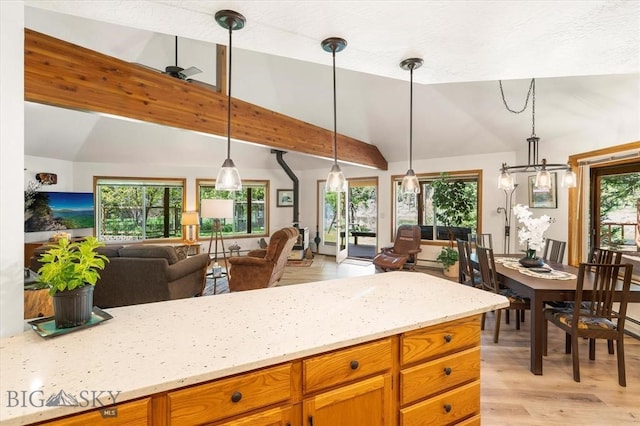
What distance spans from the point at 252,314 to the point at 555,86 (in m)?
4.22

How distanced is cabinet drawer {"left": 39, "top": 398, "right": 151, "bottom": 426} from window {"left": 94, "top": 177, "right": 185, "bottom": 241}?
721cm

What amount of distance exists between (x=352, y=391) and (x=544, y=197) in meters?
5.02

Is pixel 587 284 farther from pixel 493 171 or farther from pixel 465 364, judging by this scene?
pixel 493 171

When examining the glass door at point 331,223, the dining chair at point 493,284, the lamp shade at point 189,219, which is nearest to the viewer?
the dining chair at point 493,284

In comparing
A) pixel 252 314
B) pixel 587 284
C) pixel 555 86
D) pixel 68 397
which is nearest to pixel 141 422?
pixel 68 397

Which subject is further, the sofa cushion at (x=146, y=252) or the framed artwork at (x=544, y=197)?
the framed artwork at (x=544, y=197)

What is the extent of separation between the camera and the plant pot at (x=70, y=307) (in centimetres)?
126

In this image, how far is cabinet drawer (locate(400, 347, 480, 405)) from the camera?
1.44 meters

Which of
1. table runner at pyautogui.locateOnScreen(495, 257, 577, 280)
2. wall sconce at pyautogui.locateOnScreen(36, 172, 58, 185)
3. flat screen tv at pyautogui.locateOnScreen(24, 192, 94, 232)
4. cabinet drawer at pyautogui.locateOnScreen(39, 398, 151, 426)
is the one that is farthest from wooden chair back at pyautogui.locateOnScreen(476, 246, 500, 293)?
wall sconce at pyautogui.locateOnScreen(36, 172, 58, 185)

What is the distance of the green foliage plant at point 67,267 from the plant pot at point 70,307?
0.03 m

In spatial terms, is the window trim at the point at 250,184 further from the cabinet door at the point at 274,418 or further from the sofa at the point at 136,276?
the cabinet door at the point at 274,418

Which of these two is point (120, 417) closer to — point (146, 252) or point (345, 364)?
point (345, 364)

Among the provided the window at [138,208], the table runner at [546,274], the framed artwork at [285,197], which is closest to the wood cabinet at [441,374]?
the table runner at [546,274]

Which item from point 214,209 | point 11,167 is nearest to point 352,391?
point 11,167
